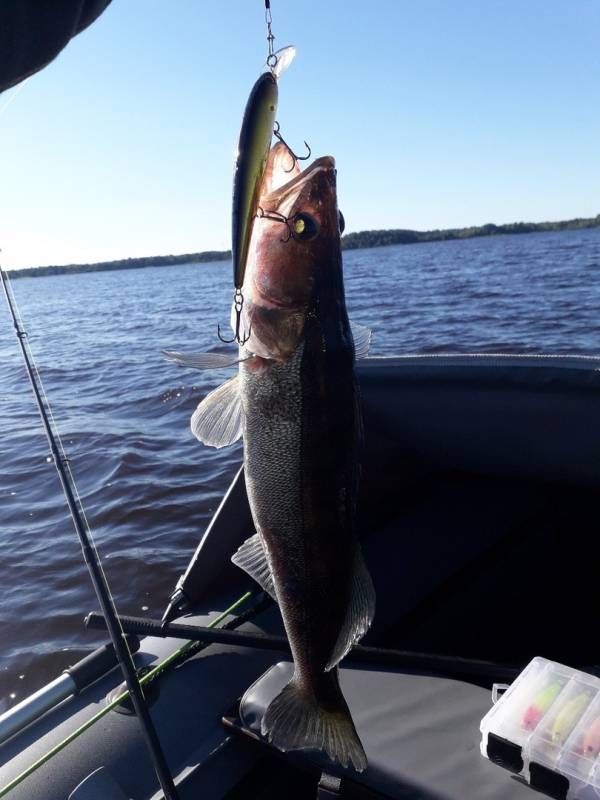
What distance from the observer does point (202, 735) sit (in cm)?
276

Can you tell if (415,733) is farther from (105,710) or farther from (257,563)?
(105,710)

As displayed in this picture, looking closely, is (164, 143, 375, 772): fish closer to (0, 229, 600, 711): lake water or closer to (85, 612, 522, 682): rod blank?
(85, 612, 522, 682): rod blank

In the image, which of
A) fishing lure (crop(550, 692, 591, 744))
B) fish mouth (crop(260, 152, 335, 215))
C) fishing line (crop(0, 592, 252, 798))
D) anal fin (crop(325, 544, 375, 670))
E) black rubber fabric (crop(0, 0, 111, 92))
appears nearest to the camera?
black rubber fabric (crop(0, 0, 111, 92))

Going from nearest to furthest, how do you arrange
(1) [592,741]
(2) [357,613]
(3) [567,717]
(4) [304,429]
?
(4) [304,429] → (2) [357,613] → (1) [592,741] → (3) [567,717]

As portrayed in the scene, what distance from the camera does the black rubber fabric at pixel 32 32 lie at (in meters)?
1.15

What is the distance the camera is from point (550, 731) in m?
2.15

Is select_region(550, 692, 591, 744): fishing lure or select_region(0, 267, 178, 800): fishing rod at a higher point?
select_region(0, 267, 178, 800): fishing rod

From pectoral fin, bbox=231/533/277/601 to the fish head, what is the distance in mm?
547

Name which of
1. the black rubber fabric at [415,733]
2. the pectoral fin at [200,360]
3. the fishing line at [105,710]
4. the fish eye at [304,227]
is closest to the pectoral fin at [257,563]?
the pectoral fin at [200,360]

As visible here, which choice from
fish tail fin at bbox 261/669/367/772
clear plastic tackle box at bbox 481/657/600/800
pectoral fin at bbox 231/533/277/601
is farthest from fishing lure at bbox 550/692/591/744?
pectoral fin at bbox 231/533/277/601

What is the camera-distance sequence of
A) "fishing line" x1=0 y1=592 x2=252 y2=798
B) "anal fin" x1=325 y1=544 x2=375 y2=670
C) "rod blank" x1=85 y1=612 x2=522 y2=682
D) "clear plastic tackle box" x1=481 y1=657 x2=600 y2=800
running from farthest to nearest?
"rod blank" x1=85 y1=612 x2=522 y2=682, "fishing line" x1=0 y1=592 x2=252 y2=798, "clear plastic tackle box" x1=481 y1=657 x2=600 y2=800, "anal fin" x1=325 y1=544 x2=375 y2=670

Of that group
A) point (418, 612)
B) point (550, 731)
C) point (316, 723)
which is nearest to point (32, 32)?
point (316, 723)

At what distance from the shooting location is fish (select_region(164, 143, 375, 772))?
1.58 metres

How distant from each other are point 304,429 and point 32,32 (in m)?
0.99
